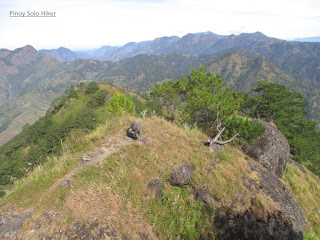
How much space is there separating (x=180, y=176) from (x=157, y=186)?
129cm

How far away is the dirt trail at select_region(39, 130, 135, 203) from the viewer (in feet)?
25.5

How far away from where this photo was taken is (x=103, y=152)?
385 inches

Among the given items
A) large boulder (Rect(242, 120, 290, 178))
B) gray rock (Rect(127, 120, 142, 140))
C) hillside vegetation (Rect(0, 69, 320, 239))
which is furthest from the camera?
large boulder (Rect(242, 120, 290, 178))

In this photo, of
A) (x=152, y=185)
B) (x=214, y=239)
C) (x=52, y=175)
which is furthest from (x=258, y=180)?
(x=52, y=175)

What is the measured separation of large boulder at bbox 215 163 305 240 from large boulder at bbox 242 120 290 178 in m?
2.74

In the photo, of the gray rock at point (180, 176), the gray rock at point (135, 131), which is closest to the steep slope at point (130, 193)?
the gray rock at point (180, 176)

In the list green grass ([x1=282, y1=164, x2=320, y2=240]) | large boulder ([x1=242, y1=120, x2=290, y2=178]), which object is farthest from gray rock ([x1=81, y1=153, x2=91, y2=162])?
green grass ([x1=282, y1=164, x2=320, y2=240])

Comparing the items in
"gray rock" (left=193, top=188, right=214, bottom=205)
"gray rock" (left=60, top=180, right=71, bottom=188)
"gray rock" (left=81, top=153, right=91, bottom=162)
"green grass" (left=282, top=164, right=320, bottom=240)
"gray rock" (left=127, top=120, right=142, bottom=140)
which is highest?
"gray rock" (left=127, top=120, right=142, bottom=140)

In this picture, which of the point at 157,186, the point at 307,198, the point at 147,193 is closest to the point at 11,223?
the point at 147,193

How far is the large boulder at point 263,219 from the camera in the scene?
777cm

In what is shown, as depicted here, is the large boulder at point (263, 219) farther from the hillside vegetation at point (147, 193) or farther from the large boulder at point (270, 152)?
the large boulder at point (270, 152)

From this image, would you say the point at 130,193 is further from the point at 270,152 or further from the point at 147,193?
the point at 270,152

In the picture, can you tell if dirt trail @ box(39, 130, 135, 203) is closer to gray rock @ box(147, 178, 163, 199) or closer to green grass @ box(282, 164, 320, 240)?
gray rock @ box(147, 178, 163, 199)

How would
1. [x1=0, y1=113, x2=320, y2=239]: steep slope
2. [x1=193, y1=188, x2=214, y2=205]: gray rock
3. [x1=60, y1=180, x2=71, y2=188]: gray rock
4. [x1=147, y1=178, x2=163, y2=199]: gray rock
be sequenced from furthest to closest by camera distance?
[x1=193, y1=188, x2=214, y2=205]: gray rock
[x1=147, y1=178, x2=163, y2=199]: gray rock
[x1=60, y1=180, x2=71, y2=188]: gray rock
[x1=0, y1=113, x2=320, y2=239]: steep slope
